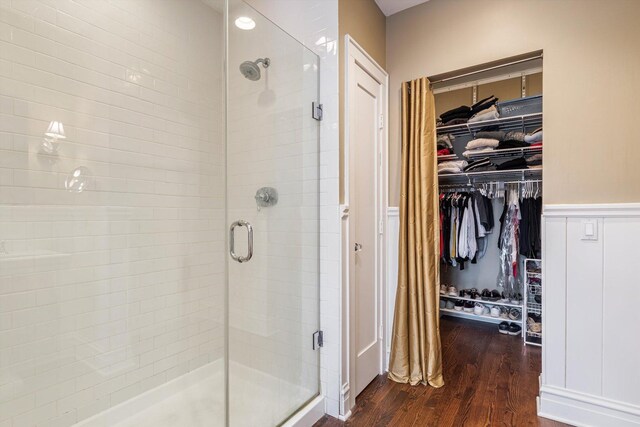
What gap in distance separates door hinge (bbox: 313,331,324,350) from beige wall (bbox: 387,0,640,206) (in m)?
1.56

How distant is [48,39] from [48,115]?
0.37 m

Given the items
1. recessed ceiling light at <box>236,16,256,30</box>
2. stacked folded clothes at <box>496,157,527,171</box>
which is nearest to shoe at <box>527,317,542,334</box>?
stacked folded clothes at <box>496,157,527,171</box>

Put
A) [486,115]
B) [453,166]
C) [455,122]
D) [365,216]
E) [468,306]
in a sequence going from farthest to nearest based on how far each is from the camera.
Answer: [468,306], [453,166], [455,122], [486,115], [365,216]

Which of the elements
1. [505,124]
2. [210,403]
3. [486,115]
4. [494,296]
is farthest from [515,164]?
[210,403]

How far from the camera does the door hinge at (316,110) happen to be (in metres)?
1.92

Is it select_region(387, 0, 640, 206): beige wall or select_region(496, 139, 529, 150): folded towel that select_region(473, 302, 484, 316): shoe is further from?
select_region(387, 0, 640, 206): beige wall

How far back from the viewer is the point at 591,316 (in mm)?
1742

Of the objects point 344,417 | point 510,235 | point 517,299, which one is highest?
point 510,235

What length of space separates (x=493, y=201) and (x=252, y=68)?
2761 mm

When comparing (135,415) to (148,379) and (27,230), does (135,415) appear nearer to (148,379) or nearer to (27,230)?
(148,379)

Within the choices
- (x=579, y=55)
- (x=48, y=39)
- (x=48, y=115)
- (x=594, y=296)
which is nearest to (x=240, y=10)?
(x=48, y=39)

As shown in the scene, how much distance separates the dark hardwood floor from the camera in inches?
71.5

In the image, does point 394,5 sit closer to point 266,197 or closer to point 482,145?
point 482,145

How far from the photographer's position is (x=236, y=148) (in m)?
1.72
